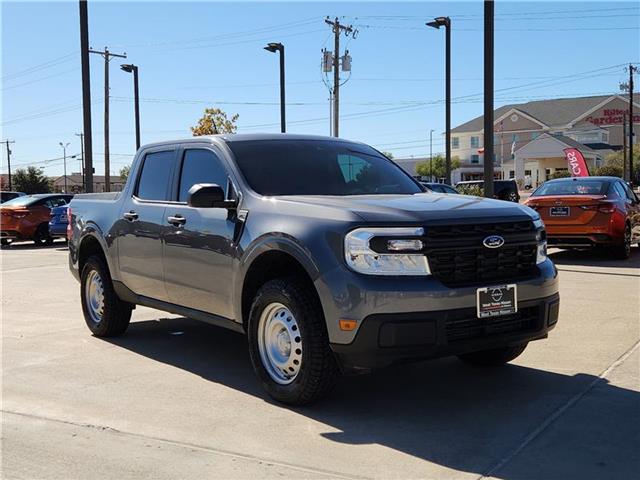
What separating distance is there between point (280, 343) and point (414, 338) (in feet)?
3.43

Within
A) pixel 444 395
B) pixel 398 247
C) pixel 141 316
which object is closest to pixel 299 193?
pixel 398 247

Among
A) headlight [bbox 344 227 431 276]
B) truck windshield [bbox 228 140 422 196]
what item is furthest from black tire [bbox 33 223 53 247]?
headlight [bbox 344 227 431 276]

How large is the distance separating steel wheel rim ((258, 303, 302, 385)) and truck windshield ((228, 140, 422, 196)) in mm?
945

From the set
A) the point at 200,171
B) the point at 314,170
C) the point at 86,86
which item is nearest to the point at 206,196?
the point at 200,171

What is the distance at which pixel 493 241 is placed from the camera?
14.9 ft

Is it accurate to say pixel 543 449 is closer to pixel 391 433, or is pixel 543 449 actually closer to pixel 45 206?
pixel 391 433

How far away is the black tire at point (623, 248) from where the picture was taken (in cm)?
1262

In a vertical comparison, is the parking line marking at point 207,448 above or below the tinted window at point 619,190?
below

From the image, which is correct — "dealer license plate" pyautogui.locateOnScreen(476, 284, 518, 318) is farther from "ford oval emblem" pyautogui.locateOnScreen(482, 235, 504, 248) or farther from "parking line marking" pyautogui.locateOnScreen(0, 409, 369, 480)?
"parking line marking" pyautogui.locateOnScreen(0, 409, 369, 480)

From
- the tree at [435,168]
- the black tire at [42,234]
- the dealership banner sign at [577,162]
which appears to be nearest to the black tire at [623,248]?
the black tire at [42,234]

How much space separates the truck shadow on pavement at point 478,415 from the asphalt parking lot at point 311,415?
0.01 m

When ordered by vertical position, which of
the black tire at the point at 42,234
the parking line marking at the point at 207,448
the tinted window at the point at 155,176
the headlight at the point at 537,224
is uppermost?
the tinted window at the point at 155,176

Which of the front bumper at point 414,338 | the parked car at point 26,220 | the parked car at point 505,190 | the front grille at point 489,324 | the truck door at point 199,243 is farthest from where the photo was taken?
the parked car at point 26,220

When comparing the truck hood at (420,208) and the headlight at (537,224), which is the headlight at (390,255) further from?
the headlight at (537,224)
